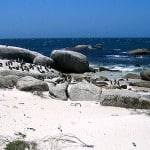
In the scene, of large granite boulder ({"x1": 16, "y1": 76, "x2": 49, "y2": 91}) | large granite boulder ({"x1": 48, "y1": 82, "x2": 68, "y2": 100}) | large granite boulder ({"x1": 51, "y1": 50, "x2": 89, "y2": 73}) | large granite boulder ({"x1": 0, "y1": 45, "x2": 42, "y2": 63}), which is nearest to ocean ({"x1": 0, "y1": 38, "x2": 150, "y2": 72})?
large granite boulder ({"x1": 51, "y1": 50, "x2": 89, "y2": 73})

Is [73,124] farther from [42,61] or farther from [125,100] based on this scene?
[42,61]

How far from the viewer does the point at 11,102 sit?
33.4 ft

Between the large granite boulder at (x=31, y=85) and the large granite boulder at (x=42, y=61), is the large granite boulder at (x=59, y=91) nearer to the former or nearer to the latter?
the large granite boulder at (x=31, y=85)

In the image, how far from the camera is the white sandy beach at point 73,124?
7324 millimetres

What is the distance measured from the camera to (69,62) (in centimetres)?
2470

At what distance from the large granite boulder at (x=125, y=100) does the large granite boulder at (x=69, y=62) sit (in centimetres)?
1381

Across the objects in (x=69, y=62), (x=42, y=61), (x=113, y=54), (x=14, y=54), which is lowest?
(x=113, y=54)

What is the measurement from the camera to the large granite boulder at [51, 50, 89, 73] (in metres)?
24.7

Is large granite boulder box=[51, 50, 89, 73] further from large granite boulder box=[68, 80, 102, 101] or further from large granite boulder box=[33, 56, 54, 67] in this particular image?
large granite boulder box=[68, 80, 102, 101]

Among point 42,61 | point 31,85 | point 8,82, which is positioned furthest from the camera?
point 42,61

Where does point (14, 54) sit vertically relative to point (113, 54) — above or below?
above

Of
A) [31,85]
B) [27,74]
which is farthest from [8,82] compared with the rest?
[27,74]

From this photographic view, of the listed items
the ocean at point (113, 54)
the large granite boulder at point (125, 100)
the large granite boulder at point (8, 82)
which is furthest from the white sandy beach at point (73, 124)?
the ocean at point (113, 54)

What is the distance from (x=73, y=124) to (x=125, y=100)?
2615 millimetres
